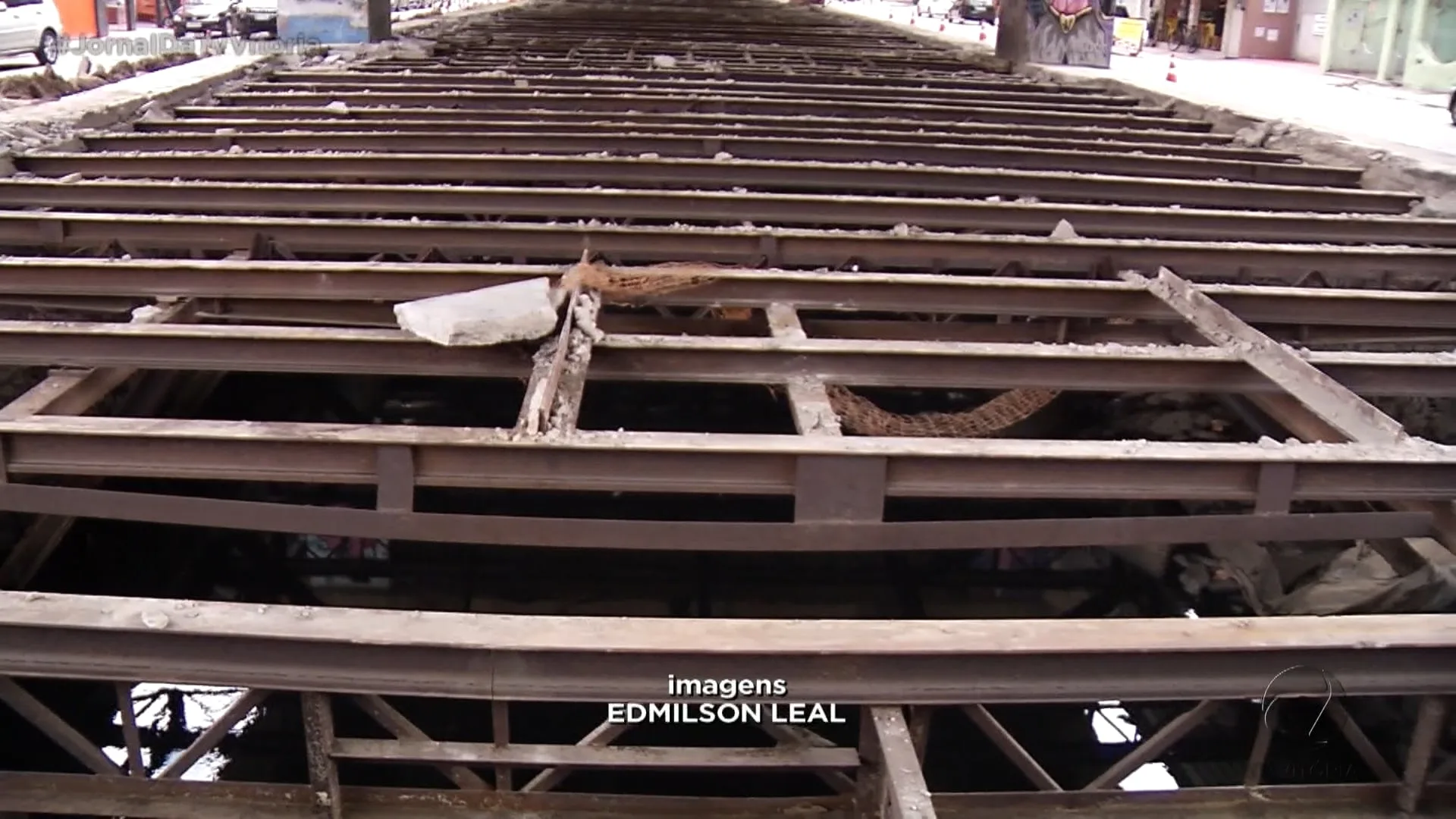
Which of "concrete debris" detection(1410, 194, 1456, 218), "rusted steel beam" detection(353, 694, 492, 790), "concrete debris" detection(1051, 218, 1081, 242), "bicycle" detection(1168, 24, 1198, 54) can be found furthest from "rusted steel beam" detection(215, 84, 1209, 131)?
"bicycle" detection(1168, 24, 1198, 54)

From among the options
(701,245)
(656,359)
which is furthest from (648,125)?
(656,359)

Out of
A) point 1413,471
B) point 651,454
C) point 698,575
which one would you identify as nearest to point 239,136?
point 698,575

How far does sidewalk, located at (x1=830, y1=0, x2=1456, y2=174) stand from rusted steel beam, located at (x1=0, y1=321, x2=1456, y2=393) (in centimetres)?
433

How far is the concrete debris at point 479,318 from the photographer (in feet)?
13.1

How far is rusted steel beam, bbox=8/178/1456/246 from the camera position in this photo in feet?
20.1

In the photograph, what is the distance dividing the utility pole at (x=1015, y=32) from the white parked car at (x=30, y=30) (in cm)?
1476

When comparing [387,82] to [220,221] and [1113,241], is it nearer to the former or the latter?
[220,221]

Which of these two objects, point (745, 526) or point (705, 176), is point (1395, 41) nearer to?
point (705, 176)

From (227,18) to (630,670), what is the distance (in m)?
28.3

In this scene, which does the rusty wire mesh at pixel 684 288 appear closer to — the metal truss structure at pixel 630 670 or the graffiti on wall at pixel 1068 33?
the metal truss structure at pixel 630 670

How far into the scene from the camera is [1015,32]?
46.7ft

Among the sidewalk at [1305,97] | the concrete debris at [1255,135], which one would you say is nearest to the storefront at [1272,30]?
the sidewalk at [1305,97]

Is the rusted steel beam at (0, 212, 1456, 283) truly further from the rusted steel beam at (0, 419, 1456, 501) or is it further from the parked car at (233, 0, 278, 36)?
the parked car at (233, 0, 278, 36)

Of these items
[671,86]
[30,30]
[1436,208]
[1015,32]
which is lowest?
[1436,208]
